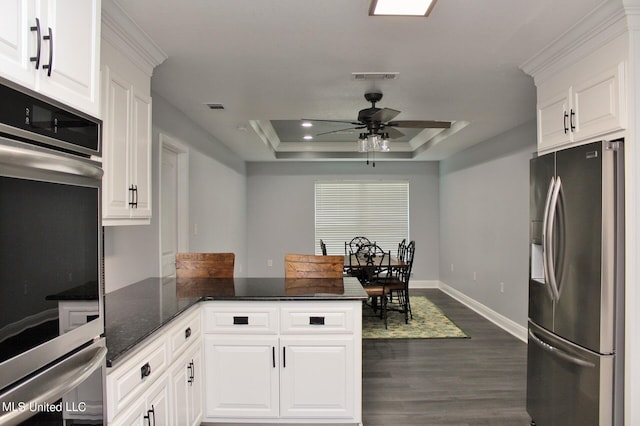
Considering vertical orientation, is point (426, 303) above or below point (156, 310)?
below

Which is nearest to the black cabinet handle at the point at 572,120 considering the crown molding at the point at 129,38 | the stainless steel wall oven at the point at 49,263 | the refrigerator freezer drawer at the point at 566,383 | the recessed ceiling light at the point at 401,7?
the recessed ceiling light at the point at 401,7

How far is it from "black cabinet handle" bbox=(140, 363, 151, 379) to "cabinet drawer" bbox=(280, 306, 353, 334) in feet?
2.92

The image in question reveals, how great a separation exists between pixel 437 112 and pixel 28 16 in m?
3.63

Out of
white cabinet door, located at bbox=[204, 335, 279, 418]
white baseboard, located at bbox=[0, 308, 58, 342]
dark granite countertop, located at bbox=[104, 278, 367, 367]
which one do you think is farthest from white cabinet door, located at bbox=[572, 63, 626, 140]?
white baseboard, located at bbox=[0, 308, 58, 342]

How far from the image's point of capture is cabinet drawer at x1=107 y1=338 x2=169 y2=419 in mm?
1450

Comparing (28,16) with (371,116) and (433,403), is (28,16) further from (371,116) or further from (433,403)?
(433,403)

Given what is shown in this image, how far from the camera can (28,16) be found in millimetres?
1095

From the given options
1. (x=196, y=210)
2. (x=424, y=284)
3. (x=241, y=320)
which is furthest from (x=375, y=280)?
(x=241, y=320)

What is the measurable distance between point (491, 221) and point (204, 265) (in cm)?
400

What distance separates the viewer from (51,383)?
3.46ft

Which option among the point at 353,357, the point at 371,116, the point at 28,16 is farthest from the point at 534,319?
the point at 28,16

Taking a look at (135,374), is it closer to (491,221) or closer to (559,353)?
(559,353)

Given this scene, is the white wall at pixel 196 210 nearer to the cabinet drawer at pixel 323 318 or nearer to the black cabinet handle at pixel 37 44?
the cabinet drawer at pixel 323 318

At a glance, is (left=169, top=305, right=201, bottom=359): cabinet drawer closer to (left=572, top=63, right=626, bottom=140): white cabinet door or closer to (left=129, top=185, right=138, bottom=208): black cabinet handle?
(left=129, top=185, right=138, bottom=208): black cabinet handle
